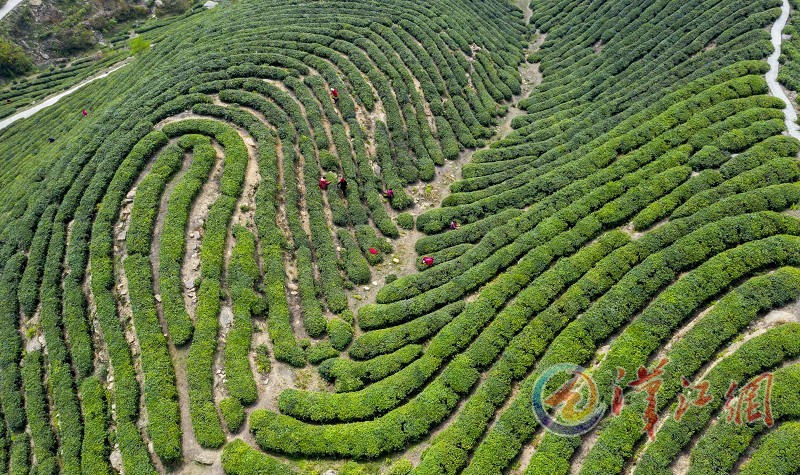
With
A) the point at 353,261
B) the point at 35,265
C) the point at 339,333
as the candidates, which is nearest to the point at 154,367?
the point at 339,333

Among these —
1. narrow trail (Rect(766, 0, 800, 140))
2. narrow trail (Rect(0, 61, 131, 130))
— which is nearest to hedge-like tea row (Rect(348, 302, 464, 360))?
narrow trail (Rect(766, 0, 800, 140))

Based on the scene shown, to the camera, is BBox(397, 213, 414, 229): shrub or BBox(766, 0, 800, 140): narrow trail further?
BBox(397, 213, 414, 229): shrub

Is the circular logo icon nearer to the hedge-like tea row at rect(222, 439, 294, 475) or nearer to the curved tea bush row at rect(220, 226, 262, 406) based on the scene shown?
the hedge-like tea row at rect(222, 439, 294, 475)

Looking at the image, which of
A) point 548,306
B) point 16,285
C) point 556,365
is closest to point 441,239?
point 548,306

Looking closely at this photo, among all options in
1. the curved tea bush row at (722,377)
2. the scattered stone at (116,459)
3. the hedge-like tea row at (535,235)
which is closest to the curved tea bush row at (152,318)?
the scattered stone at (116,459)

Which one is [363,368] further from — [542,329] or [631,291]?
[631,291]

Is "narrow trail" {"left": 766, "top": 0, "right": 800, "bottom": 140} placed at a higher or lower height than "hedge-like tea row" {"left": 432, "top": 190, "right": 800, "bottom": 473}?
higher

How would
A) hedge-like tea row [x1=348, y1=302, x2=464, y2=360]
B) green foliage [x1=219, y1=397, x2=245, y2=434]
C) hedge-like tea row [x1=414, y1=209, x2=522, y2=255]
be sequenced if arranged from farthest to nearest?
hedge-like tea row [x1=414, y1=209, x2=522, y2=255]
hedge-like tea row [x1=348, y1=302, x2=464, y2=360]
green foliage [x1=219, y1=397, x2=245, y2=434]
